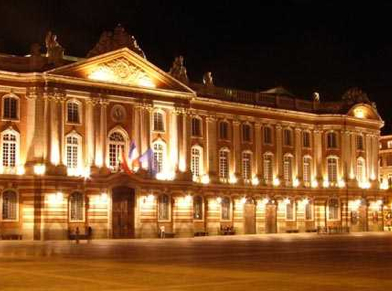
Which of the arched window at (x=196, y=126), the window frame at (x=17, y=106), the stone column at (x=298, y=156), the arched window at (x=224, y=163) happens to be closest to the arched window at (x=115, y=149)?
the window frame at (x=17, y=106)

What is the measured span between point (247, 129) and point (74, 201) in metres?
23.3

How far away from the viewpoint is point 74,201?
65812mm

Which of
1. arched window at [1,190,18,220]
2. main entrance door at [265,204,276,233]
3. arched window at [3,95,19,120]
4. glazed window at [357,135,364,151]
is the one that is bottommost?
main entrance door at [265,204,276,233]

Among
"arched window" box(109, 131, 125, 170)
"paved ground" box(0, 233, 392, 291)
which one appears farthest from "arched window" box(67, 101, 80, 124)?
"paved ground" box(0, 233, 392, 291)

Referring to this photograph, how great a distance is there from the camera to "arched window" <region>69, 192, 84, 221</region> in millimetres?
65500

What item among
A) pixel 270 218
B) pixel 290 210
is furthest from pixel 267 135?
pixel 270 218

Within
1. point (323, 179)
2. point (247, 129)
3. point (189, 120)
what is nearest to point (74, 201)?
point (189, 120)

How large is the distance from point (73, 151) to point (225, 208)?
19205 mm

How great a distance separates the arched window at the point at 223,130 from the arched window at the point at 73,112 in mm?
17535

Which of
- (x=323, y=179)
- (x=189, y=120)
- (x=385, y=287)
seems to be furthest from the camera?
(x=323, y=179)

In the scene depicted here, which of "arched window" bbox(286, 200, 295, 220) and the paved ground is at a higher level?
"arched window" bbox(286, 200, 295, 220)

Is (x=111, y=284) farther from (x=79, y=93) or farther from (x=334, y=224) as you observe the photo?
(x=334, y=224)

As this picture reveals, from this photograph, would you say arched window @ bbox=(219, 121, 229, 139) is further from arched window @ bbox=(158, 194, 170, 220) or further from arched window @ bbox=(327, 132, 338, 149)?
arched window @ bbox=(327, 132, 338, 149)

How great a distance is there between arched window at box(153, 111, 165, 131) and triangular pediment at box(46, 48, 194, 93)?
2448 mm
